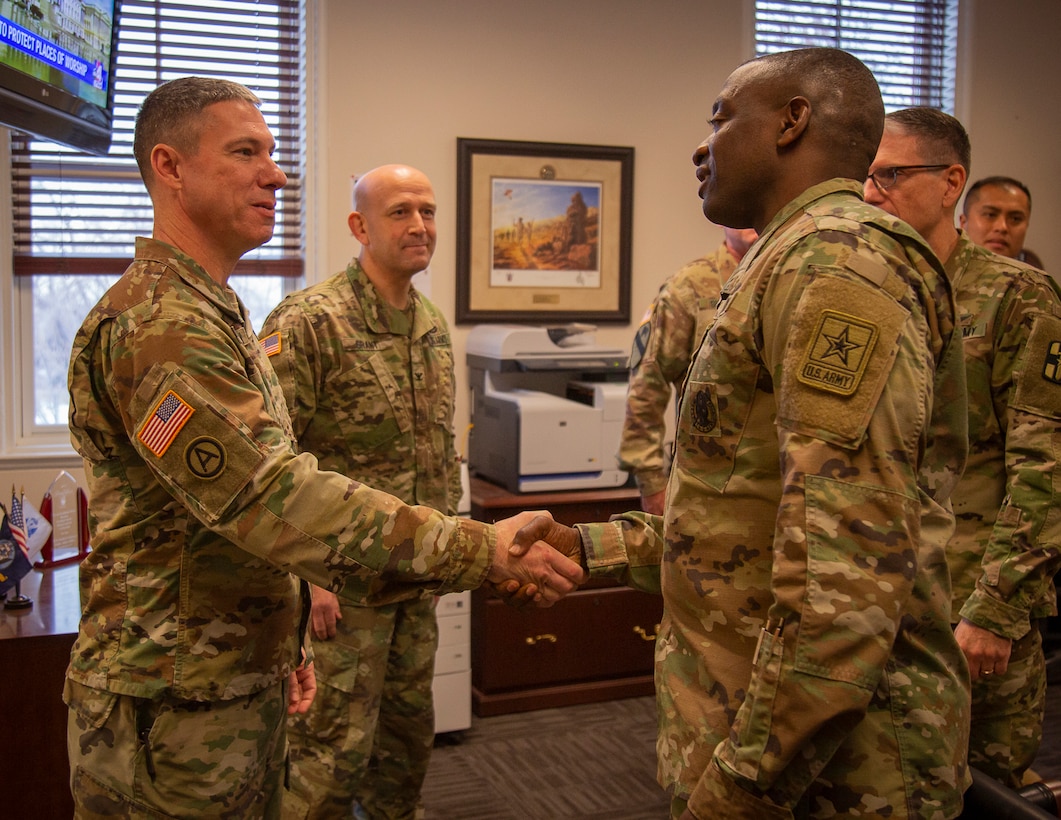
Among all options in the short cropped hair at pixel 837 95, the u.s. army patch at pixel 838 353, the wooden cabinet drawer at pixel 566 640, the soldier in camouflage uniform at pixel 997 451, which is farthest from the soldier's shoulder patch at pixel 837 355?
the wooden cabinet drawer at pixel 566 640

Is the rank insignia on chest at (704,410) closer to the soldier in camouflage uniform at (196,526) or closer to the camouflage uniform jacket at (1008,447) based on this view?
the soldier in camouflage uniform at (196,526)

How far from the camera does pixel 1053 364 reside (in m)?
1.88

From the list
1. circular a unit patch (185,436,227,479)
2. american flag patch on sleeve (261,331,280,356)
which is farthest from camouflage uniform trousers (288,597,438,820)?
circular a unit patch (185,436,227,479)

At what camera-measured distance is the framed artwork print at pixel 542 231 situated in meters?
Result: 3.97

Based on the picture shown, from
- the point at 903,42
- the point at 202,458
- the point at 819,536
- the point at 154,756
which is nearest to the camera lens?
the point at 819,536

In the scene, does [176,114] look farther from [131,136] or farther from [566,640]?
[566,640]

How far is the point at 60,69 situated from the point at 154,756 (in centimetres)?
200

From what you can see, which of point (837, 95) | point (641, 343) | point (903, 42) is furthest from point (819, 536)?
point (903, 42)

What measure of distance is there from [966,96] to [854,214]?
4160 mm

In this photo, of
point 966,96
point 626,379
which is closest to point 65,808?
point 626,379

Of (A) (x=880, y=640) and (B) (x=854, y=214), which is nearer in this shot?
(A) (x=880, y=640)

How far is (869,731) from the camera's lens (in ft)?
3.93

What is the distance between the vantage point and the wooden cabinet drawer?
359cm

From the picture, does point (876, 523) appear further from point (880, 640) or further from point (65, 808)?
point (65, 808)
